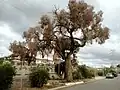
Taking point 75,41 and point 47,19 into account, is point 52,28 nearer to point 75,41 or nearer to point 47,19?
point 47,19

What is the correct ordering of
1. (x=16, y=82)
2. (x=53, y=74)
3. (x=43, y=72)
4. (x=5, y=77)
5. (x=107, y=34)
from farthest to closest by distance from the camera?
1. (x=53, y=74)
2. (x=107, y=34)
3. (x=43, y=72)
4. (x=16, y=82)
5. (x=5, y=77)

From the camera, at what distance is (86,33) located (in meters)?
45.1

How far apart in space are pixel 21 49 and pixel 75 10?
10176 millimetres

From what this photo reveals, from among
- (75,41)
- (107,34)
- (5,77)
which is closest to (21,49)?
(75,41)

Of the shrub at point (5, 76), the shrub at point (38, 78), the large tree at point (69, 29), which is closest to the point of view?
the shrub at point (5, 76)

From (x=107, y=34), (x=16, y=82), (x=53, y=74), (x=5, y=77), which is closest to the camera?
(x=5, y=77)

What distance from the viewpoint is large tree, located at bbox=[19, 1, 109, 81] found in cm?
4341

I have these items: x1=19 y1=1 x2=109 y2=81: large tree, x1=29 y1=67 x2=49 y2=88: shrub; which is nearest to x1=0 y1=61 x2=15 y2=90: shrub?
x1=29 y1=67 x2=49 y2=88: shrub

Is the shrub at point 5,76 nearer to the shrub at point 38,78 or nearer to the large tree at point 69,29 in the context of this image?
the shrub at point 38,78

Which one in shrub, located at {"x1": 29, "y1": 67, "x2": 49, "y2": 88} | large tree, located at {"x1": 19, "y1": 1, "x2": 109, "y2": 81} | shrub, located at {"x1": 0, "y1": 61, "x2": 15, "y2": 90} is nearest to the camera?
shrub, located at {"x1": 0, "y1": 61, "x2": 15, "y2": 90}

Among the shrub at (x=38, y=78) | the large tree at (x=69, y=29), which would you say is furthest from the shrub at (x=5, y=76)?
the large tree at (x=69, y=29)

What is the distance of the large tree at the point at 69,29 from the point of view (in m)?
43.4

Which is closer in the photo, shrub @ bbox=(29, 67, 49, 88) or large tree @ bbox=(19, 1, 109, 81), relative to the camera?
shrub @ bbox=(29, 67, 49, 88)

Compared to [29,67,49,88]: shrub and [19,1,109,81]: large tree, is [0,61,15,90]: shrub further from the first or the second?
[19,1,109,81]: large tree
